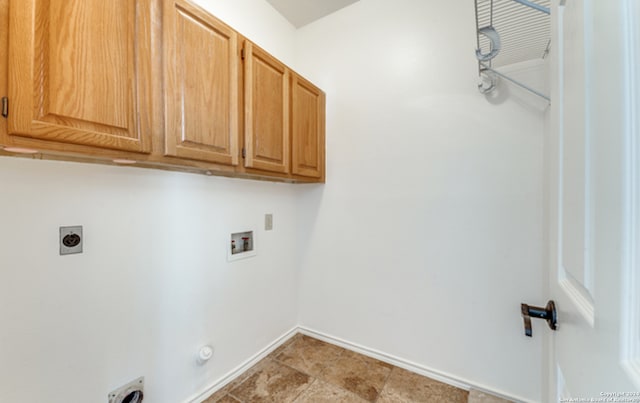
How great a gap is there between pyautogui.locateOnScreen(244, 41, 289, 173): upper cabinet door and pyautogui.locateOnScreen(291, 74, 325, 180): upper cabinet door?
94 millimetres

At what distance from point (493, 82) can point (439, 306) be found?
149 cm

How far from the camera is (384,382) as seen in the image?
5.51 ft

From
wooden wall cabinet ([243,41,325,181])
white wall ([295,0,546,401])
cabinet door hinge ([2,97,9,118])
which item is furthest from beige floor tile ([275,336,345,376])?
cabinet door hinge ([2,97,9,118])

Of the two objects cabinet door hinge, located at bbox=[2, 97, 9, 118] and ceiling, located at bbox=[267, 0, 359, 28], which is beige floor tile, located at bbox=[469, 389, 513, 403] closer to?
cabinet door hinge, located at bbox=[2, 97, 9, 118]

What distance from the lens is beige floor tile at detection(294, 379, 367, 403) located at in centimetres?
153

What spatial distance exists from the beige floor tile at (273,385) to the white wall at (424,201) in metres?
0.50

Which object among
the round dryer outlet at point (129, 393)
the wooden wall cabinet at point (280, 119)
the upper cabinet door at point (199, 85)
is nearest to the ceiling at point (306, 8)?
the wooden wall cabinet at point (280, 119)

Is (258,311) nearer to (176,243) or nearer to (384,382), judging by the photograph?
(176,243)

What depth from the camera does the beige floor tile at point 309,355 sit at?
183 cm

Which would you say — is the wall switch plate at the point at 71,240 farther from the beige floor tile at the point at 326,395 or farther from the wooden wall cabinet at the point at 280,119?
the beige floor tile at the point at 326,395

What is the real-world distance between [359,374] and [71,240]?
1862 mm

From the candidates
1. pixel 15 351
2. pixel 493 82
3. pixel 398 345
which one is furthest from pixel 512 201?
pixel 15 351

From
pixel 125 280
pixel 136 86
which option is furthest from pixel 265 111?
pixel 125 280

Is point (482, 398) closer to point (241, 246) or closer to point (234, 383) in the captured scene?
point (234, 383)
